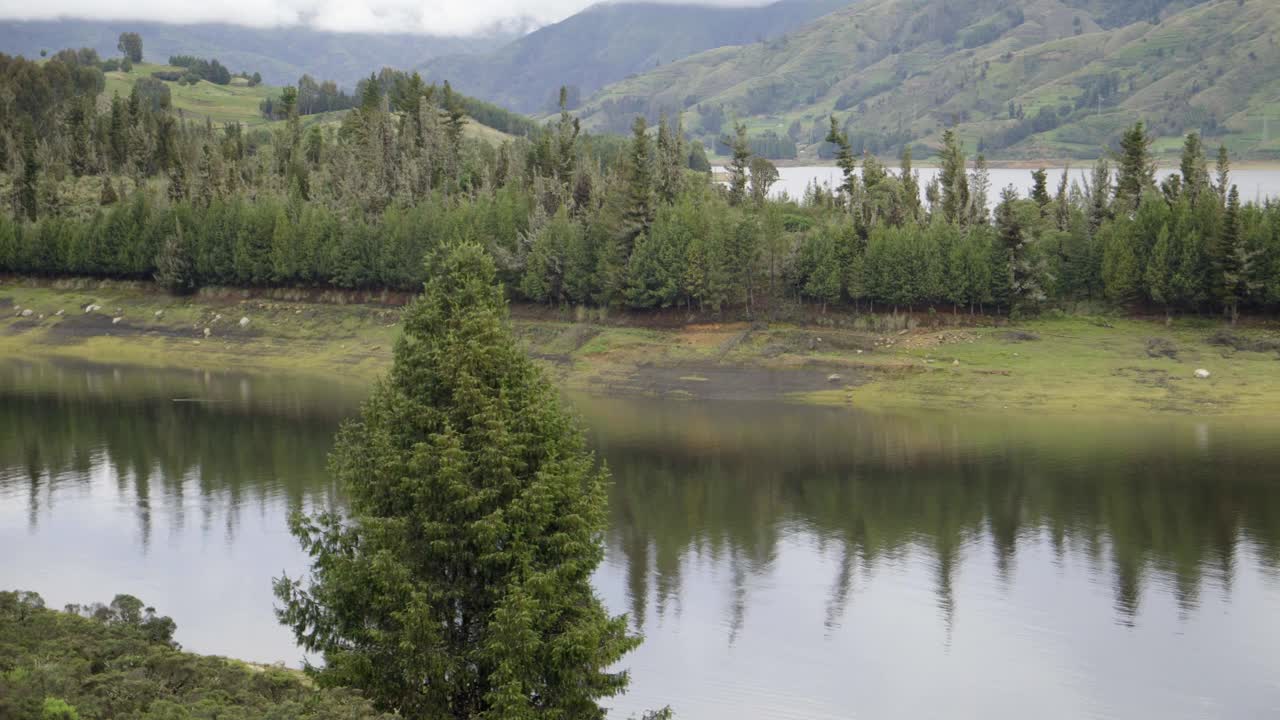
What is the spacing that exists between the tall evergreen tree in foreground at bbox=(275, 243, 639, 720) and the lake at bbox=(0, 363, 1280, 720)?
7239mm

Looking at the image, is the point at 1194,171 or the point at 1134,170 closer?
the point at 1194,171

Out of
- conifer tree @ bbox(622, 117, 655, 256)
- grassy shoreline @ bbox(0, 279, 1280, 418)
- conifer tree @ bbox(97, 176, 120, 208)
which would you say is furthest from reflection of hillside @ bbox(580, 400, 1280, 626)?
conifer tree @ bbox(97, 176, 120, 208)

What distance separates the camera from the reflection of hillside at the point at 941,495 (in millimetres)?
44875

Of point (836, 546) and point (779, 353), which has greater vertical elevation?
point (779, 353)

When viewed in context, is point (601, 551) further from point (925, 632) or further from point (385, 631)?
point (925, 632)

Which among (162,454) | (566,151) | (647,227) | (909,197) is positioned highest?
(566,151)

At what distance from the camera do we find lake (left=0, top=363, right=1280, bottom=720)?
34875 millimetres

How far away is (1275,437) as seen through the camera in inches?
2490

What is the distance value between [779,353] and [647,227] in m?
15.9

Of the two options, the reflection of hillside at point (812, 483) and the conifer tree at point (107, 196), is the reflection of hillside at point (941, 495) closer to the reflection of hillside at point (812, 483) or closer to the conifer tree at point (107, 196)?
the reflection of hillside at point (812, 483)

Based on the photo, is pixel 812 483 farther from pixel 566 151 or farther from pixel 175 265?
pixel 175 265

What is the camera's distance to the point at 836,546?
155 feet

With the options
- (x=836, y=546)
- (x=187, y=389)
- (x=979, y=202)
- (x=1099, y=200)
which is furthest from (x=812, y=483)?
(x=1099, y=200)

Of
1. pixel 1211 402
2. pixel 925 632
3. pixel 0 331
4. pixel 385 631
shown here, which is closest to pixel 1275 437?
pixel 1211 402
